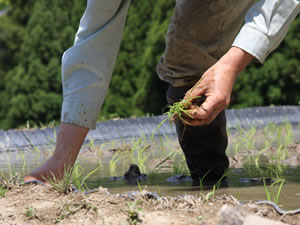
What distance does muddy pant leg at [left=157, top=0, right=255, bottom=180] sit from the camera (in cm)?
224

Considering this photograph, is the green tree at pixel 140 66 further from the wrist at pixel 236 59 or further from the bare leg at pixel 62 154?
the wrist at pixel 236 59

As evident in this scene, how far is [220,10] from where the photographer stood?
222cm

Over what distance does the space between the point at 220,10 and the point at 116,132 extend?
2.15m

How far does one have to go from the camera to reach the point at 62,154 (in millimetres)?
1989

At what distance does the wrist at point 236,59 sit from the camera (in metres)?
1.69

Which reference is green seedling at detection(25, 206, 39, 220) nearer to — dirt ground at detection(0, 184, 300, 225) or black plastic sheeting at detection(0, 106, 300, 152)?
dirt ground at detection(0, 184, 300, 225)

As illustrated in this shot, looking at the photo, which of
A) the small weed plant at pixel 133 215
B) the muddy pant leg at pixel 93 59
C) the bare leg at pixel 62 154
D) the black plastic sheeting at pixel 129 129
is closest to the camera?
the small weed plant at pixel 133 215

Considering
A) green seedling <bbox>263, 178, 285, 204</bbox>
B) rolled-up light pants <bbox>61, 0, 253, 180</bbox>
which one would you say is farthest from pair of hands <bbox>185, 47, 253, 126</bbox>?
rolled-up light pants <bbox>61, 0, 253, 180</bbox>

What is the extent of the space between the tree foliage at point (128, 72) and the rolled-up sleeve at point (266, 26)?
15.0 ft

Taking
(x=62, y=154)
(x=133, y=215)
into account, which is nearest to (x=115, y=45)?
(x=62, y=154)

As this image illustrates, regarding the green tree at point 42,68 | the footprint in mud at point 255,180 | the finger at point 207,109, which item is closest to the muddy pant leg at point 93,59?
the finger at point 207,109

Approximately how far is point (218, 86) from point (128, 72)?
548 centimetres

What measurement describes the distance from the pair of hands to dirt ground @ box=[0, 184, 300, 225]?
0.28m

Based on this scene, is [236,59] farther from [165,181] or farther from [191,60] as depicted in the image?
[165,181]
